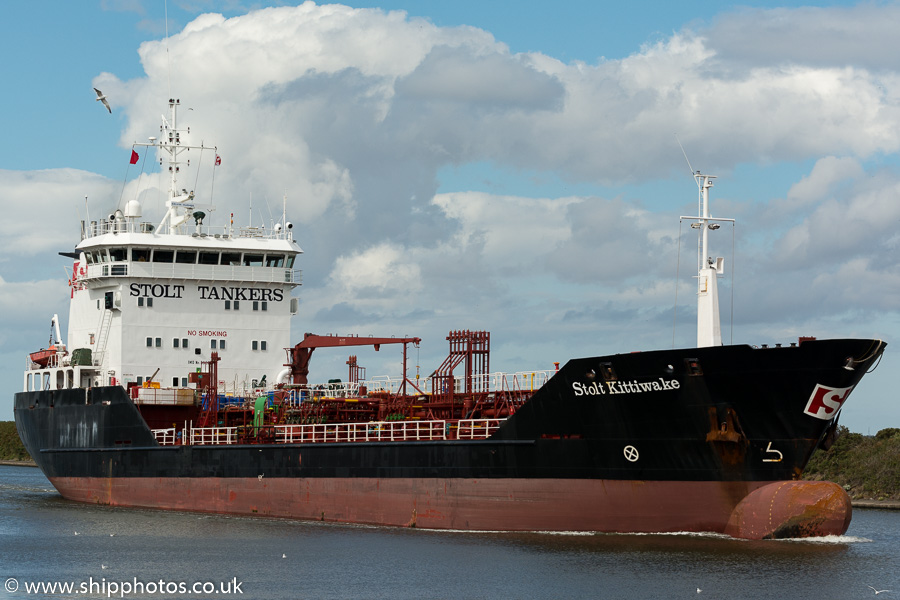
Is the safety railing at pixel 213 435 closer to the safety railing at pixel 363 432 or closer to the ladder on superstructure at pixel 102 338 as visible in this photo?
the safety railing at pixel 363 432

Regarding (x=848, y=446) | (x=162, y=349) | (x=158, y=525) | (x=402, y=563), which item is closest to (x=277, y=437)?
(x=158, y=525)

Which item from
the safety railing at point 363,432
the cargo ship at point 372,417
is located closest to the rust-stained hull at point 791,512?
the cargo ship at point 372,417

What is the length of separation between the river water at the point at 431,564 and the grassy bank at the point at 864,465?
12128mm

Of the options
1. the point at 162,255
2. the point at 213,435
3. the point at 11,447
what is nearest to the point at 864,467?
the point at 213,435

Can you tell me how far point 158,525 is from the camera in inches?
1182

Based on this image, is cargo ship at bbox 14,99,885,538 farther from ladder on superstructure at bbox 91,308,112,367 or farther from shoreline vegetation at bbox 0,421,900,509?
shoreline vegetation at bbox 0,421,900,509

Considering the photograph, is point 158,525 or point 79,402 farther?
point 79,402

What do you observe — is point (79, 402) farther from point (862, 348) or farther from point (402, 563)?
point (862, 348)

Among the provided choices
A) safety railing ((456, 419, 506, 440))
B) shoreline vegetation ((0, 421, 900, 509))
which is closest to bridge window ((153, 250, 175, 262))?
safety railing ((456, 419, 506, 440))

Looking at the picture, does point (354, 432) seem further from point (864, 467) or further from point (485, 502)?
point (864, 467)

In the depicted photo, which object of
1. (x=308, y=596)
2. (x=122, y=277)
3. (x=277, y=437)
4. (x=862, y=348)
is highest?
(x=122, y=277)

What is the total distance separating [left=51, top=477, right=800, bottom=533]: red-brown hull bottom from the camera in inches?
957

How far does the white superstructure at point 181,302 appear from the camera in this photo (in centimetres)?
3662

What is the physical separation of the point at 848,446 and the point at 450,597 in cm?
2900
